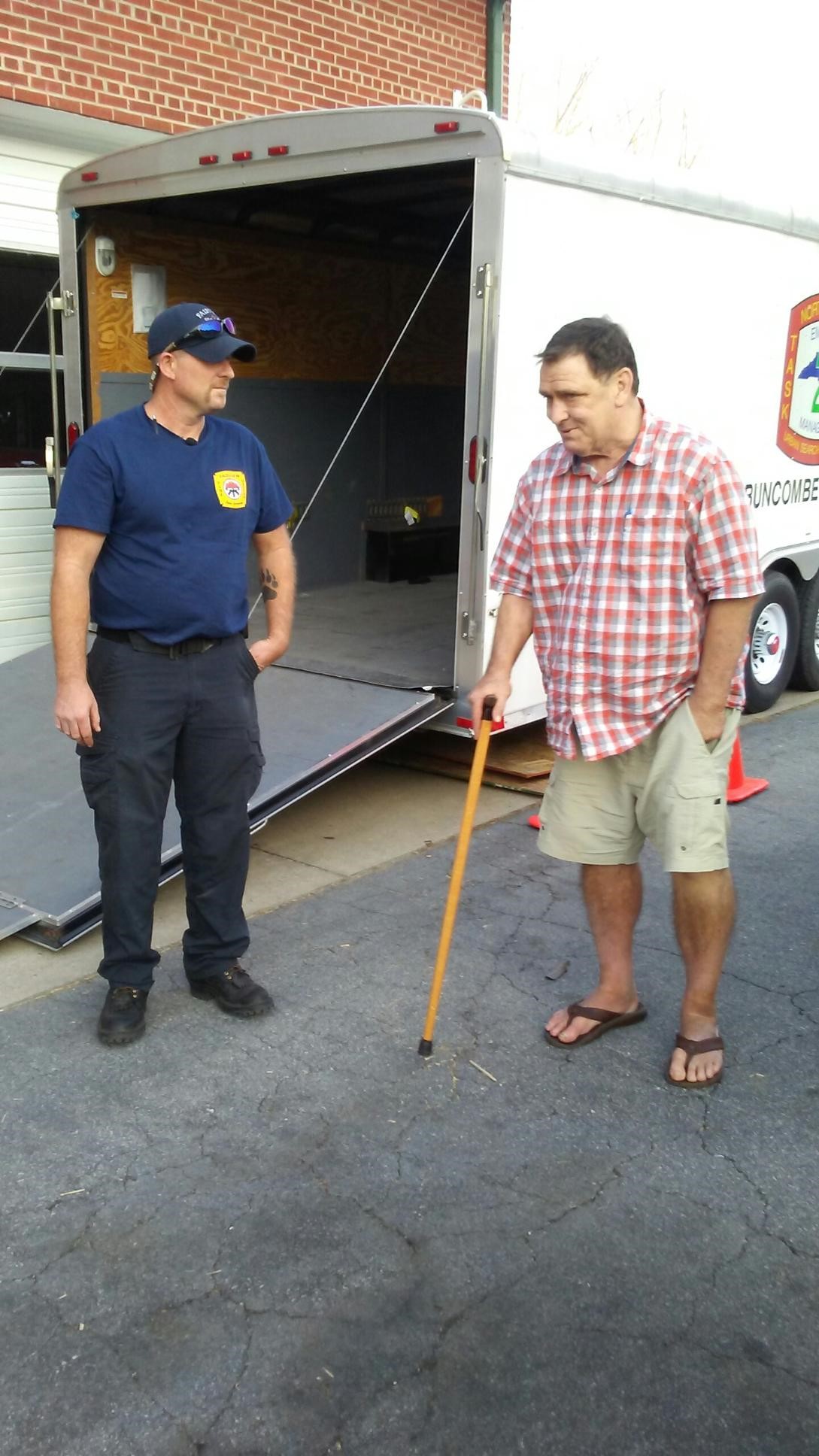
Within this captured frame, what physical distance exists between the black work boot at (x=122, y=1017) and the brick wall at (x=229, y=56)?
228 inches

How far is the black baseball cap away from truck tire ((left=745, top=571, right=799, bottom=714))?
491cm

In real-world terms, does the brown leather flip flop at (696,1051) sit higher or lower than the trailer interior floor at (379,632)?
lower

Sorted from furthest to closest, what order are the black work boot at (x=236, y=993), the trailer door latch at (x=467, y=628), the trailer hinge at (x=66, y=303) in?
1. the trailer hinge at (x=66, y=303)
2. the trailer door latch at (x=467, y=628)
3. the black work boot at (x=236, y=993)

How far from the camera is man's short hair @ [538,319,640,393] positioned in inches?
132

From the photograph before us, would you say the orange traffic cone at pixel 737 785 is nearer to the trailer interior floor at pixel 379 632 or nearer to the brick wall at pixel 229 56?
the trailer interior floor at pixel 379 632

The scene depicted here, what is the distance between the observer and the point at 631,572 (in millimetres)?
3432

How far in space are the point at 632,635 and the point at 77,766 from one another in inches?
110

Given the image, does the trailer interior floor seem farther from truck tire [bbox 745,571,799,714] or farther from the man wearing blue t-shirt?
the man wearing blue t-shirt

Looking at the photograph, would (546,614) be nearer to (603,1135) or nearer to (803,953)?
(603,1135)

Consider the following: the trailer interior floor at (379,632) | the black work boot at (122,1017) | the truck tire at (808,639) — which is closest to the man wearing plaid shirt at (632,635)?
the black work boot at (122,1017)

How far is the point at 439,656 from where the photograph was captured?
6809 mm

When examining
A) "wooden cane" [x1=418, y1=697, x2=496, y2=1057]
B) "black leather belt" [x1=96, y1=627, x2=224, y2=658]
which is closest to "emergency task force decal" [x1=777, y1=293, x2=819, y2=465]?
"wooden cane" [x1=418, y1=697, x2=496, y2=1057]

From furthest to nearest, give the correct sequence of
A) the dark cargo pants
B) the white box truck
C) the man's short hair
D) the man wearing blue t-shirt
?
the white box truck → the dark cargo pants → the man wearing blue t-shirt → the man's short hair

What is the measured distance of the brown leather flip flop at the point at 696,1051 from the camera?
12.2ft
